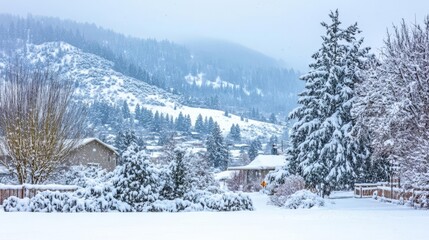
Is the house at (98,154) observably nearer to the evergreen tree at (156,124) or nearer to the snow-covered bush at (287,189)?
the snow-covered bush at (287,189)

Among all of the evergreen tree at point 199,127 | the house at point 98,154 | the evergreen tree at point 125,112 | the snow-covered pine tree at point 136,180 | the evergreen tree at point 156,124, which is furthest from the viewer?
the evergreen tree at point 199,127

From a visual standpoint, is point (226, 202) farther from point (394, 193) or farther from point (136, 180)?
point (394, 193)

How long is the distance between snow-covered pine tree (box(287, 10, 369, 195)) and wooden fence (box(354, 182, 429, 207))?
4.78ft

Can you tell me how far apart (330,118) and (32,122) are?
18.1 m

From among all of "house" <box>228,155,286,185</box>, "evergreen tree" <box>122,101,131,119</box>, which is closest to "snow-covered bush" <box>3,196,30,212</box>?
"house" <box>228,155,286,185</box>

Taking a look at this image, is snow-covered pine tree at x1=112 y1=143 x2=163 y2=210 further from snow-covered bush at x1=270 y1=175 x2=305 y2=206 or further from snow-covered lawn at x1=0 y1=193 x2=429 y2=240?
snow-covered bush at x1=270 y1=175 x2=305 y2=206

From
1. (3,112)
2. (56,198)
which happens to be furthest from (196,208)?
(3,112)

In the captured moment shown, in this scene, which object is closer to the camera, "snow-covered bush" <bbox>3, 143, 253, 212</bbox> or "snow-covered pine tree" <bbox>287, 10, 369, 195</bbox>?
"snow-covered bush" <bbox>3, 143, 253, 212</bbox>

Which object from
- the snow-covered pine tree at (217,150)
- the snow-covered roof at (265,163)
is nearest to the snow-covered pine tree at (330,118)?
the snow-covered roof at (265,163)

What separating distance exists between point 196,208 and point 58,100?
12736 mm

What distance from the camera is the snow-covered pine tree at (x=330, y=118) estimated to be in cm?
3125

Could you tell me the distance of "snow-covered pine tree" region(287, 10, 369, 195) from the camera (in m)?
31.2

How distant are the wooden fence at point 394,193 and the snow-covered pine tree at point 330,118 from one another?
146 centimetres

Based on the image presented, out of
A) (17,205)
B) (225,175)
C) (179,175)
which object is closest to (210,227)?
(179,175)
